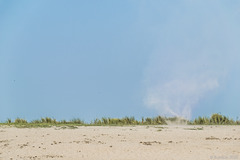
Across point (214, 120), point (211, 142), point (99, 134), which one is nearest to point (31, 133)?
point (99, 134)

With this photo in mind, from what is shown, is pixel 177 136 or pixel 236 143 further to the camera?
pixel 177 136

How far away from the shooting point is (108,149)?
12141 mm

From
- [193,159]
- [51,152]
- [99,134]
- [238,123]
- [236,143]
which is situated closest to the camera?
[193,159]

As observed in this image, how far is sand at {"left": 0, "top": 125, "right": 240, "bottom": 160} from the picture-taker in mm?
11398

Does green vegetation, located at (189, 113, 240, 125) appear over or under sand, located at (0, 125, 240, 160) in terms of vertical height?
over

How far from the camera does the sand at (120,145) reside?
11398 mm

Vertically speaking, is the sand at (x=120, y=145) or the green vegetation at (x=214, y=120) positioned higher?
the green vegetation at (x=214, y=120)

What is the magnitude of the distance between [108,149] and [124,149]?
575 mm

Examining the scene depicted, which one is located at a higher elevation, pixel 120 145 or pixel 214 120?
pixel 214 120

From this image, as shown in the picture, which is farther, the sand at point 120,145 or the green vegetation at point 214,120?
the green vegetation at point 214,120

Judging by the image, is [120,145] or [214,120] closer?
[120,145]

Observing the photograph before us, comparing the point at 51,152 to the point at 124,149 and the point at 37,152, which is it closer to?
the point at 37,152

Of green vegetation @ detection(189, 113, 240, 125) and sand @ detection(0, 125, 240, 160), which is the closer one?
sand @ detection(0, 125, 240, 160)

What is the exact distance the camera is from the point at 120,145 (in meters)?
12.9
